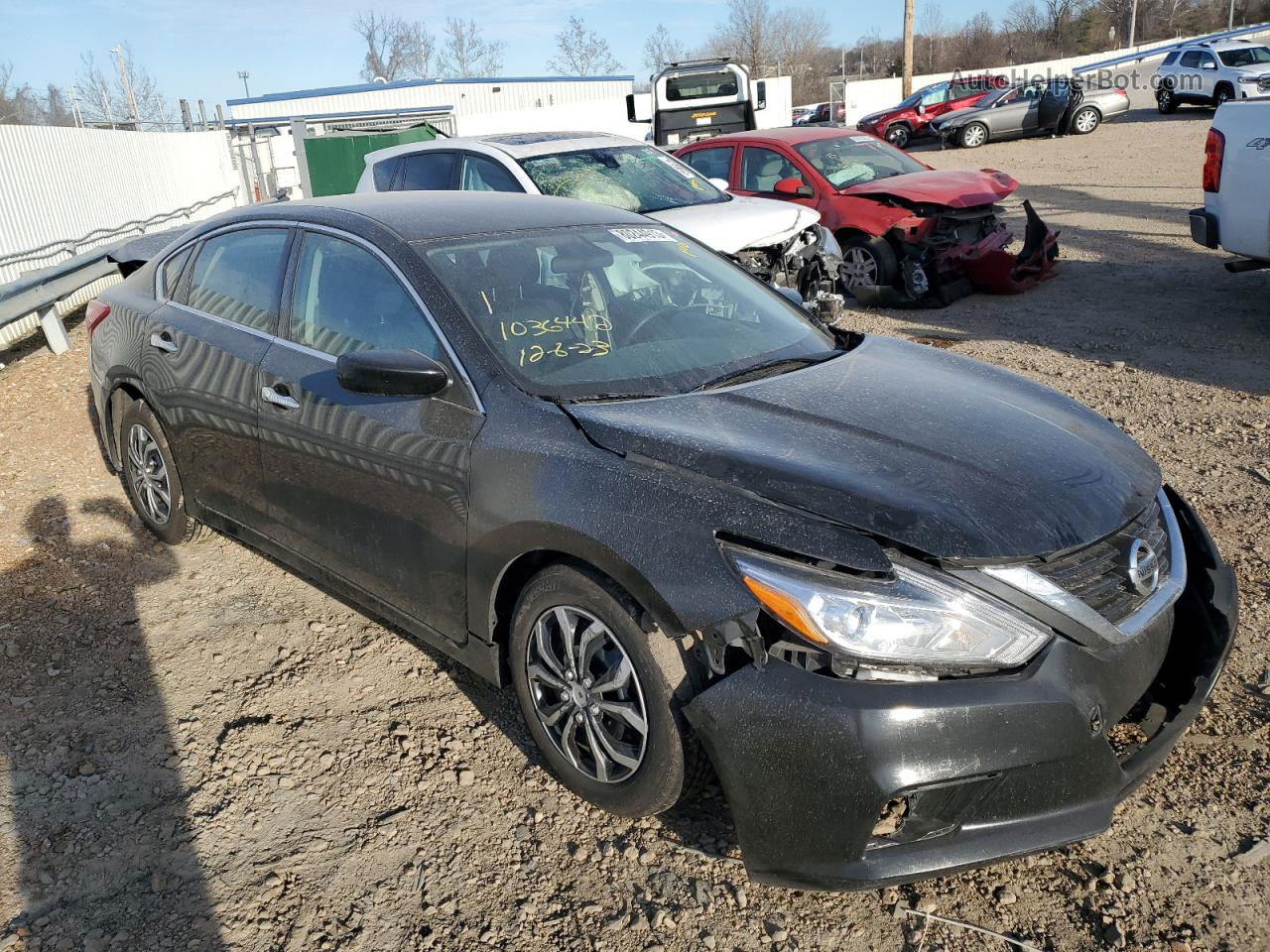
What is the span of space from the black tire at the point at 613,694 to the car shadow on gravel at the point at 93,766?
1.02 meters

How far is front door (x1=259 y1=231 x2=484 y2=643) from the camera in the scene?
3082mm

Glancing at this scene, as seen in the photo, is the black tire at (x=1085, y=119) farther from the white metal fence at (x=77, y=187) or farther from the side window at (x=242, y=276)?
the side window at (x=242, y=276)

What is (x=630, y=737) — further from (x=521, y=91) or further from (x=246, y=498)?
(x=521, y=91)

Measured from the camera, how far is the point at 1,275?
392 inches

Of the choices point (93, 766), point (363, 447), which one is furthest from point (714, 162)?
point (93, 766)

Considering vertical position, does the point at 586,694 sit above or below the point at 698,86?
below

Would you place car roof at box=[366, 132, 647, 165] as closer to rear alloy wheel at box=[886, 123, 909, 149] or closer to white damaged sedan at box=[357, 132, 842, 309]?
white damaged sedan at box=[357, 132, 842, 309]

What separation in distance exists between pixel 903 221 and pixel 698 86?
8043mm

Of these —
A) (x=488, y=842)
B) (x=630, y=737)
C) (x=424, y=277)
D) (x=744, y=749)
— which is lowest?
(x=488, y=842)

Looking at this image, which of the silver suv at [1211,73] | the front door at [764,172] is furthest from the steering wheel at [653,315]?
the silver suv at [1211,73]

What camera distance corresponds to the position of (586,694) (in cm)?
277

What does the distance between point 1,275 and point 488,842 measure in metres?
9.71

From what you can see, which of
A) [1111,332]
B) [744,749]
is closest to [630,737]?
[744,749]

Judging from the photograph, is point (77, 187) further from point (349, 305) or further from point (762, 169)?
point (349, 305)
